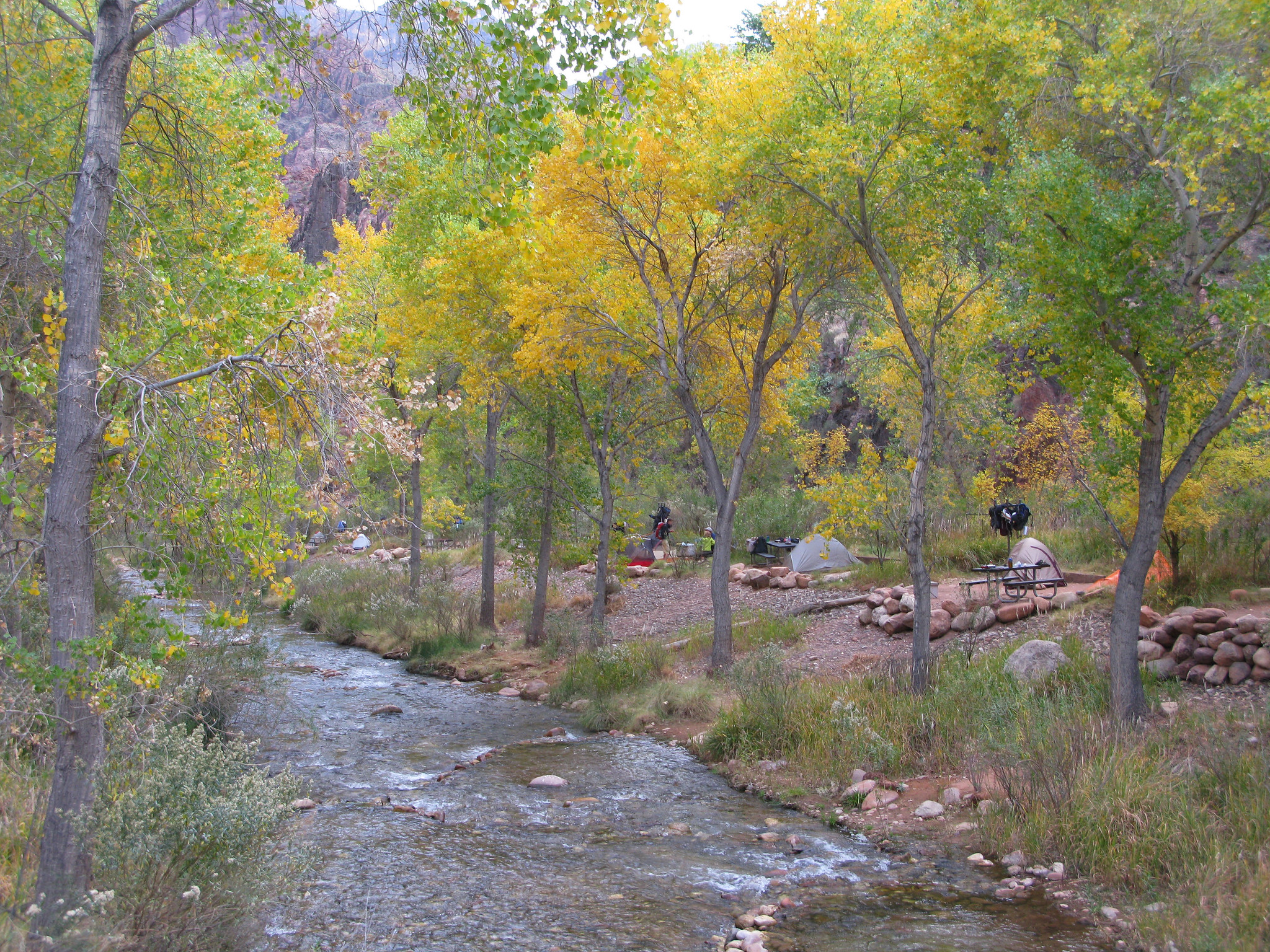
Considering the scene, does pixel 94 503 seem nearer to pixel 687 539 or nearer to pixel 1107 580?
pixel 1107 580

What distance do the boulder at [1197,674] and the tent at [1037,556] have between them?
5.02m

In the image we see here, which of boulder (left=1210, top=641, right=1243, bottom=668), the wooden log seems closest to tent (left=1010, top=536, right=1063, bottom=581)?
the wooden log

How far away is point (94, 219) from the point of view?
15.8ft

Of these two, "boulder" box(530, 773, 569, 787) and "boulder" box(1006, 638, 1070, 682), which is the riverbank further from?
"boulder" box(530, 773, 569, 787)

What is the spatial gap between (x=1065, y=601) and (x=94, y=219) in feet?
42.1

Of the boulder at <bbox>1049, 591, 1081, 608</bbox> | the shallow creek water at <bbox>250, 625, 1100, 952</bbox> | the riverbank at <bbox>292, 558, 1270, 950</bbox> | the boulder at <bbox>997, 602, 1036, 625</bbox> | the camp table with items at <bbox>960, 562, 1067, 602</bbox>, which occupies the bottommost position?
the shallow creek water at <bbox>250, 625, 1100, 952</bbox>

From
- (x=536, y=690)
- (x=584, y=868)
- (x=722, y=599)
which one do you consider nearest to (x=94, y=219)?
(x=584, y=868)

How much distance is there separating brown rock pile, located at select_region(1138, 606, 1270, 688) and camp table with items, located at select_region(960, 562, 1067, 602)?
2.76 metres

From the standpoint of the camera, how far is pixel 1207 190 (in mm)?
8047

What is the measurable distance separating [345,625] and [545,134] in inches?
734

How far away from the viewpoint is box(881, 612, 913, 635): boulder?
13844 mm

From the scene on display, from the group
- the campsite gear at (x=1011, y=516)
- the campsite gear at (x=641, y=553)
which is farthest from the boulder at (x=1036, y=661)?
the campsite gear at (x=641, y=553)

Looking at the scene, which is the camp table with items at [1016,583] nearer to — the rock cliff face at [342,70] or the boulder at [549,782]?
the boulder at [549,782]

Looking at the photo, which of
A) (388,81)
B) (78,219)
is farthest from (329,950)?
(388,81)
